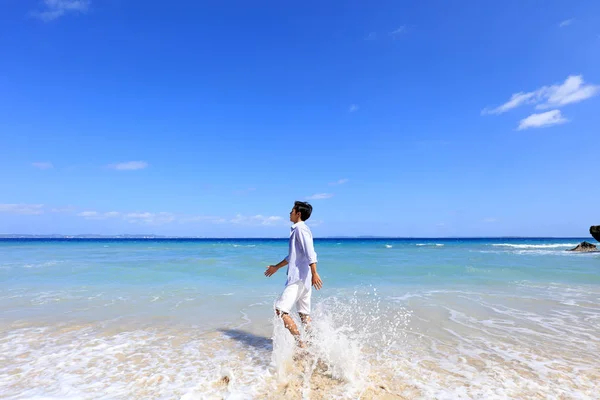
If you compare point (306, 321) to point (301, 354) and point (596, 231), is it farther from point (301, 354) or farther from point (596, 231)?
point (596, 231)

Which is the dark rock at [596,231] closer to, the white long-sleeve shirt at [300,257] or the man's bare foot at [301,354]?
the white long-sleeve shirt at [300,257]

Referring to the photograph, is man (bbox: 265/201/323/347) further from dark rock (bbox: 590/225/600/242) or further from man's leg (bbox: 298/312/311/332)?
dark rock (bbox: 590/225/600/242)

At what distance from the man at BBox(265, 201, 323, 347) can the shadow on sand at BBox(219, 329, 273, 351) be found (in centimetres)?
95

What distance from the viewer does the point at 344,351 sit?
4.32 meters

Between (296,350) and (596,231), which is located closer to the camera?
(296,350)

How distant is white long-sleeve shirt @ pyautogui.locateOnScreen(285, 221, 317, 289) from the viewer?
4.59m

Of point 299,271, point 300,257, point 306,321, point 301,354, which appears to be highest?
point 300,257

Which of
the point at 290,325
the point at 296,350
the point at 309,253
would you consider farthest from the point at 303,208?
the point at 296,350

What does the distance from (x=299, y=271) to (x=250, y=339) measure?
1804 millimetres

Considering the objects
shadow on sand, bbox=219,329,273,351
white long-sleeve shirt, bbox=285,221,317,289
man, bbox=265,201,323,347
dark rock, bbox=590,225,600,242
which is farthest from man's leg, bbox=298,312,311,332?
dark rock, bbox=590,225,600,242

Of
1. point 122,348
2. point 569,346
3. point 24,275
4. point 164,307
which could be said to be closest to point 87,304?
point 164,307

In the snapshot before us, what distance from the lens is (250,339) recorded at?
563 cm

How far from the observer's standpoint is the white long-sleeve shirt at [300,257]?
4.59 meters

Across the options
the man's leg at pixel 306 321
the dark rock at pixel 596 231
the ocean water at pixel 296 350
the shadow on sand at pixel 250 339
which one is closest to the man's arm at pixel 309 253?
the man's leg at pixel 306 321
